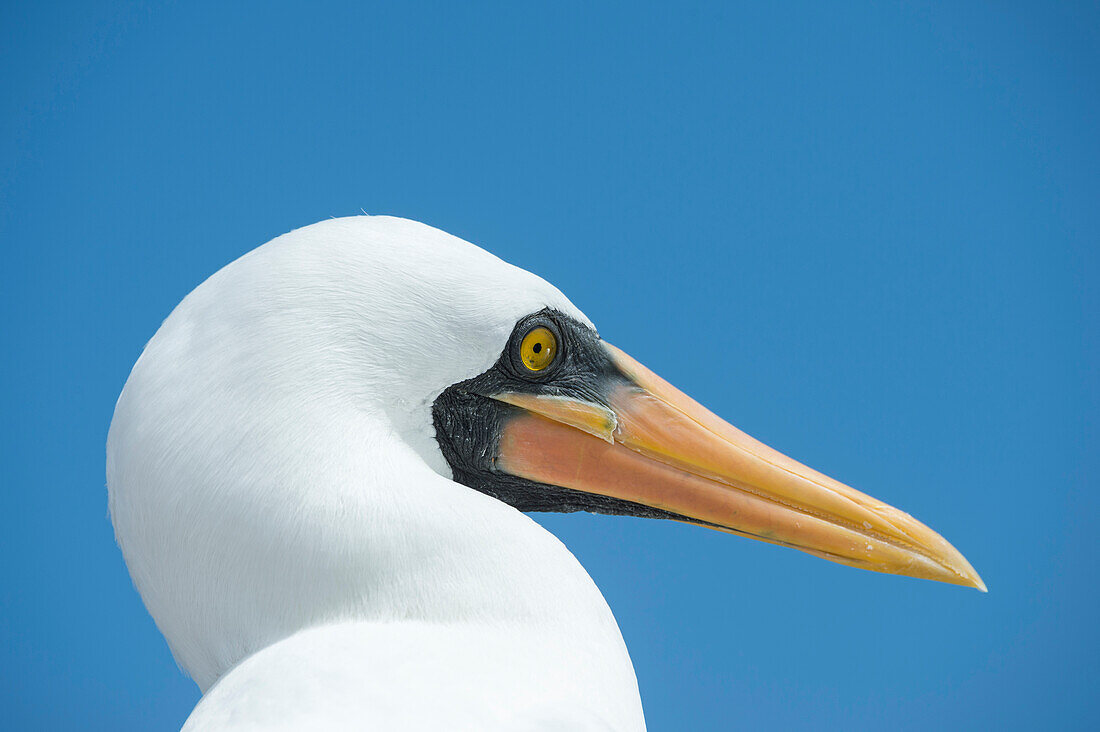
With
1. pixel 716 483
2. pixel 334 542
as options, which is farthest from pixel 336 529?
pixel 716 483

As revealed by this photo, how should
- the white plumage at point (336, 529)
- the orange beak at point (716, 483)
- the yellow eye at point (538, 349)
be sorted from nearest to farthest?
the white plumage at point (336, 529)
the yellow eye at point (538, 349)
the orange beak at point (716, 483)

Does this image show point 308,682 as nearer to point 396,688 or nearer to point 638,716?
point 396,688

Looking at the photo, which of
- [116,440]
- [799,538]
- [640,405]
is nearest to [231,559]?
[116,440]

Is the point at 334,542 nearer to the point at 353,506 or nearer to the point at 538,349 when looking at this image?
the point at 353,506

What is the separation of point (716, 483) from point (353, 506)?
2.56 ft

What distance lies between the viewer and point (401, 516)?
158 centimetres

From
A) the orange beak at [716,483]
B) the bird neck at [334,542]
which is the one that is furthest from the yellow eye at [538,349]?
the bird neck at [334,542]

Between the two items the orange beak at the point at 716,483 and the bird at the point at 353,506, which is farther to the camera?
the orange beak at the point at 716,483

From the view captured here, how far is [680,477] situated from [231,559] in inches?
34.5

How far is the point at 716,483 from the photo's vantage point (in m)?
2.01

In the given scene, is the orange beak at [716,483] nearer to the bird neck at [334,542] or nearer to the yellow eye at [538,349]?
the yellow eye at [538,349]

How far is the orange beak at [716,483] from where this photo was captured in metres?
1.98

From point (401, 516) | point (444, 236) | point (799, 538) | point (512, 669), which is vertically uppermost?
point (444, 236)

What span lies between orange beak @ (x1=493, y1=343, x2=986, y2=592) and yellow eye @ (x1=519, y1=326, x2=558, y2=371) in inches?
5.4
